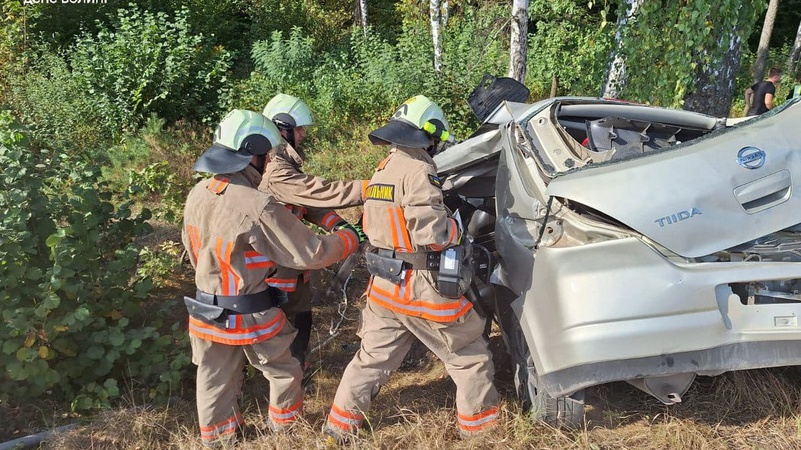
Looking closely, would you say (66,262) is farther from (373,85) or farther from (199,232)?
(373,85)

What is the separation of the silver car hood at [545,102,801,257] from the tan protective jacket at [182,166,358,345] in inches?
50.3

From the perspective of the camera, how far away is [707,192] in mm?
2334

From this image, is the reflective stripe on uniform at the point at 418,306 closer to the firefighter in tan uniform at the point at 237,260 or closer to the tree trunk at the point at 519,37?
the firefighter in tan uniform at the point at 237,260

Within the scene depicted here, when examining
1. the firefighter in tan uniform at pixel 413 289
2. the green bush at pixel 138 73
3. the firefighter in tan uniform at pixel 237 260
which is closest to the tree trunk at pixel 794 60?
the green bush at pixel 138 73

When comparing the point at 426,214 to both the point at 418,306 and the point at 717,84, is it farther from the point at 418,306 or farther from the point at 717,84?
the point at 717,84

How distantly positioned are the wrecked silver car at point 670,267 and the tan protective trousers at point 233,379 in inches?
48.7

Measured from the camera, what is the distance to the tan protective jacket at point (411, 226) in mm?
2779

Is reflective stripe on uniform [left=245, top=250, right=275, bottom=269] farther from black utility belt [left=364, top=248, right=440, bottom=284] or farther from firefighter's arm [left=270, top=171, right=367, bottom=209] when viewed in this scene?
firefighter's arm [left=270, top=171, right=367, bottom=209]

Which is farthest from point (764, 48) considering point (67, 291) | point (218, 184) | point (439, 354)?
point (67, 291)

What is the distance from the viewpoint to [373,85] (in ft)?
31.0

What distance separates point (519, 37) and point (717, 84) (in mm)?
1963

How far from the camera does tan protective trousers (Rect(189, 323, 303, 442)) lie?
3016 millimetres

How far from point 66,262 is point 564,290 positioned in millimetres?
2727

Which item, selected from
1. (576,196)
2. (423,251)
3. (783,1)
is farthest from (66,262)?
(783,1)
